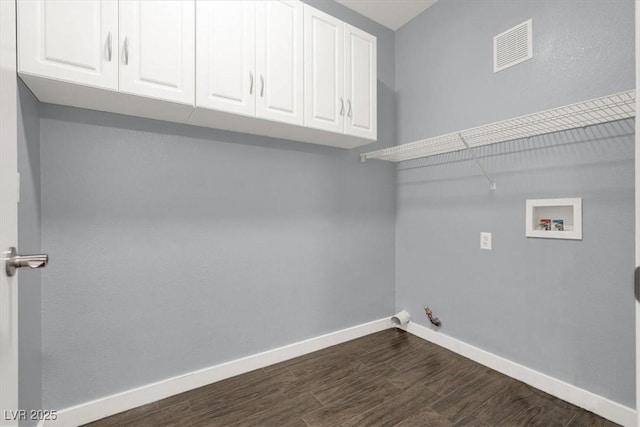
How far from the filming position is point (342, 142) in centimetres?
230

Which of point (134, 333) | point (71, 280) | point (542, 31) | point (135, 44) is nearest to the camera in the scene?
point (135, 44)

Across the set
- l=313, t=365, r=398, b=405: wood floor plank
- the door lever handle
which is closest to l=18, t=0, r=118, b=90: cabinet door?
the door lever handle

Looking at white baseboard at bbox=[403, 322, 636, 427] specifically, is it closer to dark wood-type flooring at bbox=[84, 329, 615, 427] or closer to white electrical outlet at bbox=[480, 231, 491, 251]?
dark wood-type flooring at bbox=[84, 329, 615, 427]

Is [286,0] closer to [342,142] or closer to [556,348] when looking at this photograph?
[342,142]

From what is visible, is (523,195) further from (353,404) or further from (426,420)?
(353,404)

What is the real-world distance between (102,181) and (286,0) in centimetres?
149

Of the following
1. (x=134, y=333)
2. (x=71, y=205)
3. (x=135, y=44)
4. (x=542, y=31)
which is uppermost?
(x=542, y=31)

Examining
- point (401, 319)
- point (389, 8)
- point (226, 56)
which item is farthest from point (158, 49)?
point (401, 319)

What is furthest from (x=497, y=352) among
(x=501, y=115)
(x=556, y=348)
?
(x=501, y=115)

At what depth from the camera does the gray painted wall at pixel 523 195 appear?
5.02ft

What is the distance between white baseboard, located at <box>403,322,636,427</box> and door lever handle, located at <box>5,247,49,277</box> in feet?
7.90

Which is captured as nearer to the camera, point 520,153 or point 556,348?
point 556,348

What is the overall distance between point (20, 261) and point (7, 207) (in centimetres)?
12

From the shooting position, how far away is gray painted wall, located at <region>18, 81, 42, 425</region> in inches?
47.3
